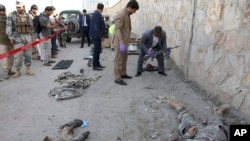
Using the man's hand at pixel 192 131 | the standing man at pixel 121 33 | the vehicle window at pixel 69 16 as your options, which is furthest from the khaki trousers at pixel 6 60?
the vehicle window at pixel 69 16

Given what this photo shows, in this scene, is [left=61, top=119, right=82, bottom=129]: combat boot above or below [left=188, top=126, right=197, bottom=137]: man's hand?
below

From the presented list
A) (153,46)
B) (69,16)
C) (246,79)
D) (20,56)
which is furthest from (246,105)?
(69,16)

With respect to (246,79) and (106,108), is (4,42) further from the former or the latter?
(246,79)

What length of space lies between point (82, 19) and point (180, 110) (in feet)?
33.7

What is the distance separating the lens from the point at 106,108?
5297mm

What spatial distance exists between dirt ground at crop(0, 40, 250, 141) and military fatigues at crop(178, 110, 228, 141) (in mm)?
206

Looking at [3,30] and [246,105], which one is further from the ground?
[3,30]

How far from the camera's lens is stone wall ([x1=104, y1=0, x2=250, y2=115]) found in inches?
183

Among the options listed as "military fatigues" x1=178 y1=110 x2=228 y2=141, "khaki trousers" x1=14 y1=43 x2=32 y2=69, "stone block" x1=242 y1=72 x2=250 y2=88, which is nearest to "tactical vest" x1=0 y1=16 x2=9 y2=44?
"khaki trousers" x1=14 y1=43 x2=32 y2=69

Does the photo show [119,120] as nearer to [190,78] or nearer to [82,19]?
[190,78]

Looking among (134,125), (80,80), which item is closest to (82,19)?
(80,80)

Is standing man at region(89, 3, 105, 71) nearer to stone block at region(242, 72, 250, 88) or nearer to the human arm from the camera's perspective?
the human arm

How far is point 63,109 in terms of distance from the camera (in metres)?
5.25

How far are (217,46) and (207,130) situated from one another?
7.60 feet
